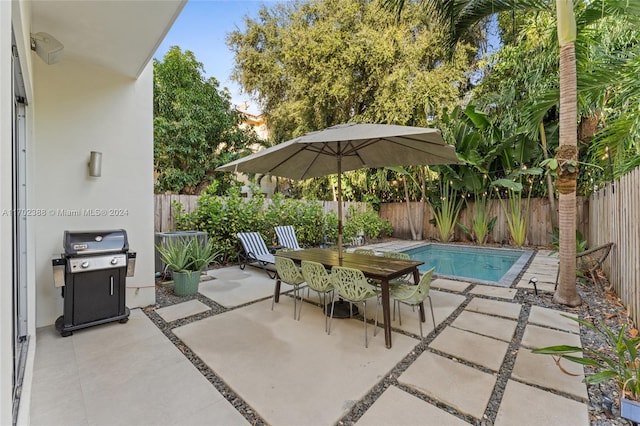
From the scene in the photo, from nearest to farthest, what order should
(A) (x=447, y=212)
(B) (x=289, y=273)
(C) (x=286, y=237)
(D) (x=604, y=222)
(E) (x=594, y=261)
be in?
(B) (x=289, y=273)
(D) (x=604, y=222)
(E) (x=594, y=261)
(C) (x=286, y=237)
(A) (x=447, y=212)

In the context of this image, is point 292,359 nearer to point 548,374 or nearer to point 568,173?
point 548,374

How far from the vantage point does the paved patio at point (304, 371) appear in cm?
216

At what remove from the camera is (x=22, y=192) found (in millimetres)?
2879

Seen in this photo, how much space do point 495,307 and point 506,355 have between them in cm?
154

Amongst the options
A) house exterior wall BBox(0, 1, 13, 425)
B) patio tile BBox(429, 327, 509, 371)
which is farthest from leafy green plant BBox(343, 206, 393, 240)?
house exterior wall BBox(0, 1, 13, 425)

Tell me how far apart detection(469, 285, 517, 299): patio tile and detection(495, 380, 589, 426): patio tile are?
2.76 meters

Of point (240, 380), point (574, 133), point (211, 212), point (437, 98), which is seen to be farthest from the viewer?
point (437, 98)

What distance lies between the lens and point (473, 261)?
8820 mm

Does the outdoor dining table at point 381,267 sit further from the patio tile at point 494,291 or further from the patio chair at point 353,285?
the patio tile at point 494,291

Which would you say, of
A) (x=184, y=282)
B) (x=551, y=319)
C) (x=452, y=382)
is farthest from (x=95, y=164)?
(x=551, y=319)

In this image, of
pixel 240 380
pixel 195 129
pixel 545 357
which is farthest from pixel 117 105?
pixel 195 129

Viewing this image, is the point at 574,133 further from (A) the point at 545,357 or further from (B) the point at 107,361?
(B) the point at 107,361

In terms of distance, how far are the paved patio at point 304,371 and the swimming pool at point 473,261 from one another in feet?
8.09

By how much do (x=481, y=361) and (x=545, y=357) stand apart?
0.68m
